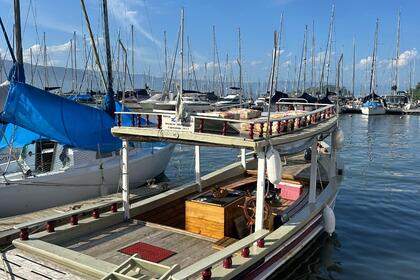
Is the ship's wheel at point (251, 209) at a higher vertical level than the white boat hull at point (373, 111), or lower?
lower

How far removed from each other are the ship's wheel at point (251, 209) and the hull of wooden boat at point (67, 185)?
24.1 feet

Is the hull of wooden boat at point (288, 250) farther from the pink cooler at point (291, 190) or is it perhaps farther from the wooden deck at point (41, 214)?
the wooden deck at point (41, 214)

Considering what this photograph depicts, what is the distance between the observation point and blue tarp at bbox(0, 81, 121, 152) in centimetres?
1238

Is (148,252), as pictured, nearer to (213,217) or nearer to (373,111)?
(213,217)

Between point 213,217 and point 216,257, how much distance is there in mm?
2776

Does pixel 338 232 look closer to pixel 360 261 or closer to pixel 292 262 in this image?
pixel 360 261

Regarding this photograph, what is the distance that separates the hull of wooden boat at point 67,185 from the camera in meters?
13.2

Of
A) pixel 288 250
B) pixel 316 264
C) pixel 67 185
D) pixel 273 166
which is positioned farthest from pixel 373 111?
pixel 273 166

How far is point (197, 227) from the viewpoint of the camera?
955 cm

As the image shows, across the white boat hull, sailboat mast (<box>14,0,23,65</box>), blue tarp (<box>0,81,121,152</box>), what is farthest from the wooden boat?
the white boat hull

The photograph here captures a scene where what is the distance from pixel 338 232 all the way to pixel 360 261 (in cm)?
211

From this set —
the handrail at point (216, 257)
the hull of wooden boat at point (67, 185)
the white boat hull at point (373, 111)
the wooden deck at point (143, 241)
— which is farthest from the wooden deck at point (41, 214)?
the white boat hull at point (373, 111)

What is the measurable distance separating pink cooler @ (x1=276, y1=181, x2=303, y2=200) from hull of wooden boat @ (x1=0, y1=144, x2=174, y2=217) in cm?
639

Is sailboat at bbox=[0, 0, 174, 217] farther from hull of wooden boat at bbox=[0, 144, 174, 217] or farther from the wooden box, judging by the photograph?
the wooden box
